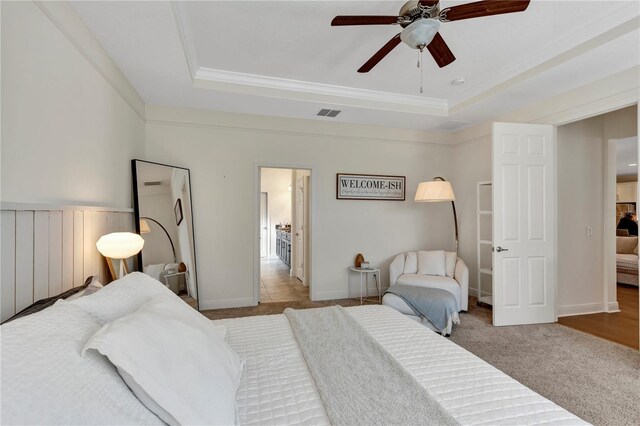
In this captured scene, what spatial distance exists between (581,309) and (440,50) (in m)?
3.78

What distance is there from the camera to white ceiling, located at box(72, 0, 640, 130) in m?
2.22

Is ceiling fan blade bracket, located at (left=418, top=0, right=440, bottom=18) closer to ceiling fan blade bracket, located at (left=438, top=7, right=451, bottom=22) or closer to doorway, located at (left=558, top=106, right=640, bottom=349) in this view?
ceiling fan blade bracket, located at (left=438, top=7, right=451, bottom=22)

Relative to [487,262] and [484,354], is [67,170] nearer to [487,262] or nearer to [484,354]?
[484,354]

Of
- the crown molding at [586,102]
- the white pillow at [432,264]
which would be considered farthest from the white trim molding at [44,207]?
the crown molding at [586,102]

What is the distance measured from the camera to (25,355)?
697 mm

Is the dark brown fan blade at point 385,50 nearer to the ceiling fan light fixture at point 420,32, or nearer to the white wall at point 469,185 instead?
the ceiling fan light fixture at point 420,32

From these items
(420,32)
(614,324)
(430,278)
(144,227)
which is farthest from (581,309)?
(144,227)

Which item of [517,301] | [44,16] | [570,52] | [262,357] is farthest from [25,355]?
[517,301]

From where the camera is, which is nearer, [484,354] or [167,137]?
[484,354]

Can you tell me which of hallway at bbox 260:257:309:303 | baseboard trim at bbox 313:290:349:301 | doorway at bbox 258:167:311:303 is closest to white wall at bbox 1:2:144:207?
doorway at bbox 258:167:311:303

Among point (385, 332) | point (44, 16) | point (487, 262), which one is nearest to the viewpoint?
point (44, 16)

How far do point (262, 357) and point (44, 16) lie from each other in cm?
210

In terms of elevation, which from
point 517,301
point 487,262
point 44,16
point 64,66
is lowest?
point 517,301

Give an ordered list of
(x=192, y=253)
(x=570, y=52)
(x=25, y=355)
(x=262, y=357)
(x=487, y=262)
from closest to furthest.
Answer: (x=25, y=355)
(x=262, y=357)
(x=570, y=52)
(x=192, y=253)
(x=487, y=262)
